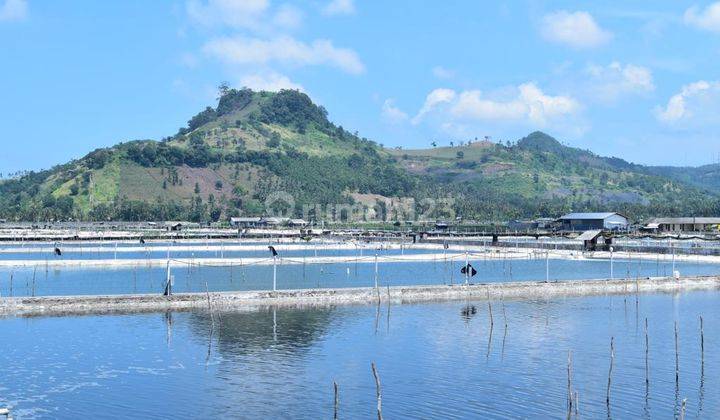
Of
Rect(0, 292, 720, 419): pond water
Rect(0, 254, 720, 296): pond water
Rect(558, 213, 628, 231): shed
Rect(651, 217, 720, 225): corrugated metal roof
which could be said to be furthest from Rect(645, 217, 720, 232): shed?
Rect(0, 292, 720, 419): pond water

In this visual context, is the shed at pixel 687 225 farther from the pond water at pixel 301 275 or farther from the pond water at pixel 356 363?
the pond water at pixel 356 363

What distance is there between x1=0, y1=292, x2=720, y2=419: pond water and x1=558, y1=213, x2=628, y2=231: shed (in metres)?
119

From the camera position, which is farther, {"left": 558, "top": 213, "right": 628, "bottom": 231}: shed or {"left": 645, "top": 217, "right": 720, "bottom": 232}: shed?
{"left": 645, "top": 217, "right": 720, "bottom": 232}: shed

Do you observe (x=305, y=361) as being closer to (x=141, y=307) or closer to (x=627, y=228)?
(x=141, y=307)

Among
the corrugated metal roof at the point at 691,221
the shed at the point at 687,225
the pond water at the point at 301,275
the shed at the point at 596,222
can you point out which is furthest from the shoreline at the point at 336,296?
the corrugated metal roof at the point at 691,221

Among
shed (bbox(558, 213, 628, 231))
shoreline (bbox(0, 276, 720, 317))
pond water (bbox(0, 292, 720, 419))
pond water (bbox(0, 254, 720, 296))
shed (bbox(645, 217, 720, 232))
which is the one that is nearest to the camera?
pond water (bbox(0, 292, 720, 419))

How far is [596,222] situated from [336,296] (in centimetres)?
12598

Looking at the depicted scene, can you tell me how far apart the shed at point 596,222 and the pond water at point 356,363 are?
389ft

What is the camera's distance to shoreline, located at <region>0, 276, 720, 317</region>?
175ft

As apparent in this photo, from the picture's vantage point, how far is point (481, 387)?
35.4 metres

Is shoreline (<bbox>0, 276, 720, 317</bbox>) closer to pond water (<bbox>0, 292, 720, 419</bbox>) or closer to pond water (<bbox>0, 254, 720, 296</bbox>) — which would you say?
pond water (<bbox>0, 292, 720, 419</bbox>)

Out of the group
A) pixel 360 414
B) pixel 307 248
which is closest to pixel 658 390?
pixel 360 414

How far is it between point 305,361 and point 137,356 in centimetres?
837

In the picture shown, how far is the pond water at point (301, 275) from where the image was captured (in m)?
76.8
